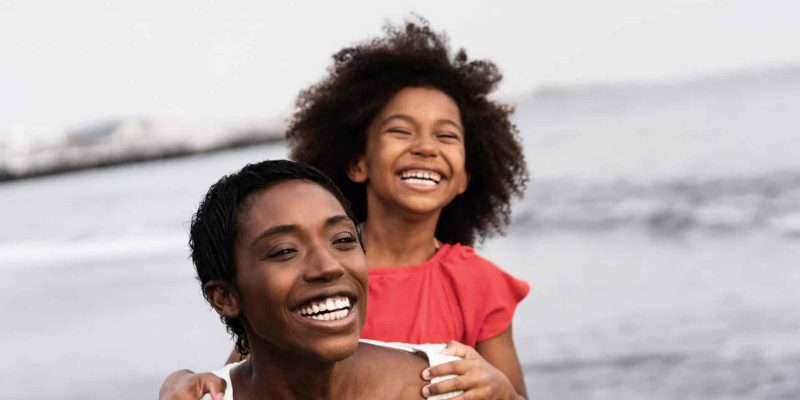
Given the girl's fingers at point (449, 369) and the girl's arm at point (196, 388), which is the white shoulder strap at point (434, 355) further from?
the girl's arm at point (196, 388)

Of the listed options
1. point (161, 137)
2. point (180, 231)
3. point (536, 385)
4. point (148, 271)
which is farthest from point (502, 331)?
point (161, 137)

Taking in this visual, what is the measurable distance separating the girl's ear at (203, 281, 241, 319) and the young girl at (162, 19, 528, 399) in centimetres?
81

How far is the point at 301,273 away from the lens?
249 cm

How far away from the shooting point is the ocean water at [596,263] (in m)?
5.95

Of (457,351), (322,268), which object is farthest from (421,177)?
(322,268)

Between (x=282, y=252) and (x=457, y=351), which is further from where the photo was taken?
(x=457, y=351)

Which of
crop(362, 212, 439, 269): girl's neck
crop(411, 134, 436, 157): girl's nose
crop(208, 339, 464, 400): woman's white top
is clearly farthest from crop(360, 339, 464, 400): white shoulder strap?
crop(411, 134, 436, 157): girl's nose

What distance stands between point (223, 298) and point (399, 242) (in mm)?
1151

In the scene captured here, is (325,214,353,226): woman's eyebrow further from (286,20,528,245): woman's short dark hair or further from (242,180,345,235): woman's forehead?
(286,20,528,245): woman's short dark hair

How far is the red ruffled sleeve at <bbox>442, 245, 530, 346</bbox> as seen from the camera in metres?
3.56

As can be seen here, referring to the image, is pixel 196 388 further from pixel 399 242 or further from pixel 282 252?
pixel 399 242

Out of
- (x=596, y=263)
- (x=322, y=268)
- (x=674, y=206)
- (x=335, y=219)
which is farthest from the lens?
(x=674, y=206)

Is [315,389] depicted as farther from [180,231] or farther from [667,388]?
[180,231]

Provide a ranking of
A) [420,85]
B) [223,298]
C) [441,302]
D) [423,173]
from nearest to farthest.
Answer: [223,298] → [441,302] → [423,173] → [420,85]
